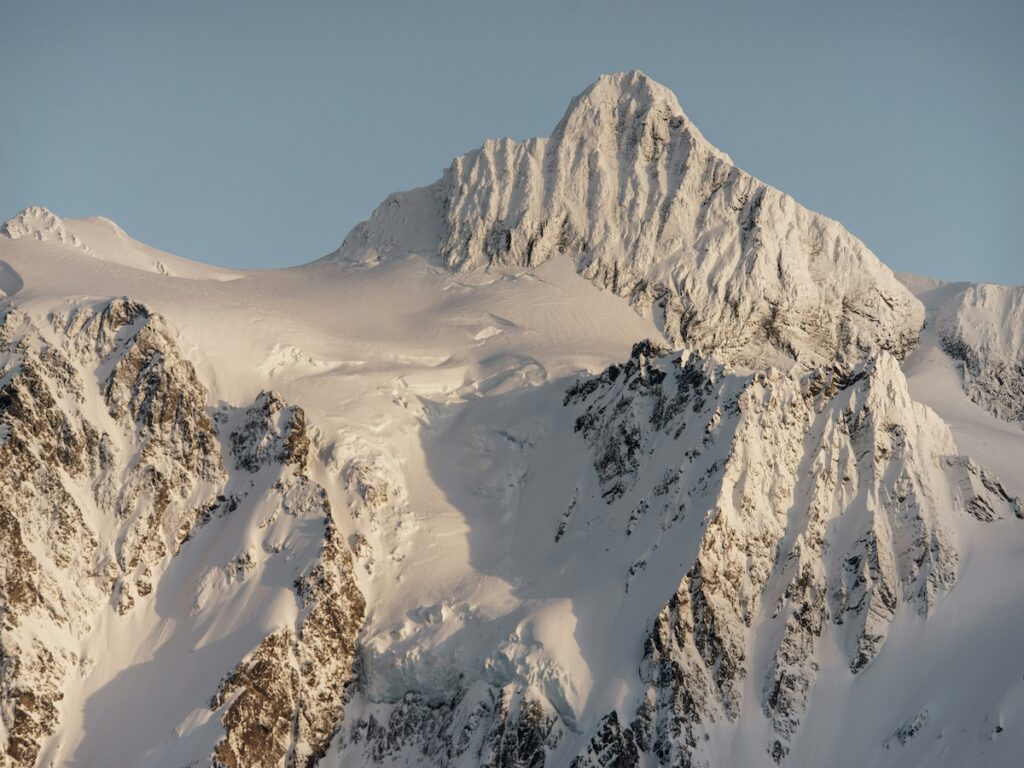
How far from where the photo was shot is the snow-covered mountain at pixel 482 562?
146625 mm

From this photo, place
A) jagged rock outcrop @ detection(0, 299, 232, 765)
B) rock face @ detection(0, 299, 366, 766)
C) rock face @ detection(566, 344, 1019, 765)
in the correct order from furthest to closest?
1. jagged rock outcrop @ detection(0, 299, 232, 765)
2. rock face @ detection(0, 299, 366, 766)
3. rock face @ detection(566, 344, 1019, 765)

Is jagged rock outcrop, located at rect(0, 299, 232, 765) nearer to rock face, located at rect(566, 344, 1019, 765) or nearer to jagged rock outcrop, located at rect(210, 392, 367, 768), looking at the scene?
jagged rock outcrop, located at rect(210, 392, 367, 768)

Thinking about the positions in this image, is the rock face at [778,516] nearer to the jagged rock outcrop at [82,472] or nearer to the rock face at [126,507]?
the rock face at [126,507]

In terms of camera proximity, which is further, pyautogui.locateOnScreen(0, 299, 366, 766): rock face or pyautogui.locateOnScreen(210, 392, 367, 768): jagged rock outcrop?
pyautogui.locateOnScreen(0, 299, 366, 766): rock face

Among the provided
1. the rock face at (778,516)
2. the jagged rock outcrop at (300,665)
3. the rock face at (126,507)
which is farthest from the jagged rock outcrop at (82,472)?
the rock face at (778,516)

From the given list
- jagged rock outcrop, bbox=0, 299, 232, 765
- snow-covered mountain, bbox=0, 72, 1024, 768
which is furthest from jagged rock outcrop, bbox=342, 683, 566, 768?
jagged rock outcrop, bbox=0, 299, 232, 765

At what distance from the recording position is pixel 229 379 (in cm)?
17550

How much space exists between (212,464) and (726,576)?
47887 millimetres

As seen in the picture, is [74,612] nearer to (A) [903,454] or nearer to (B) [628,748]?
(B) [628,748]

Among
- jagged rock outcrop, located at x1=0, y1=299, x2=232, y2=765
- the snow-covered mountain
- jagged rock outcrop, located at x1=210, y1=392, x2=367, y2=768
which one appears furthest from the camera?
jagged rock outcrop, located at x1=0, y1=299, x2=232, y2=765

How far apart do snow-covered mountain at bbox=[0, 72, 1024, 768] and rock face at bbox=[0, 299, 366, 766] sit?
11.0 inches

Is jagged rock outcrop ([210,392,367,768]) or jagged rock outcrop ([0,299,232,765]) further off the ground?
jagged rock outcrop ([0,299,232,765])

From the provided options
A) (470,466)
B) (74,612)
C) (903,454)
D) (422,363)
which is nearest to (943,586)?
(903,454)

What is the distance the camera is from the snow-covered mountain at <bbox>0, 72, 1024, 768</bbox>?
14662 cm
